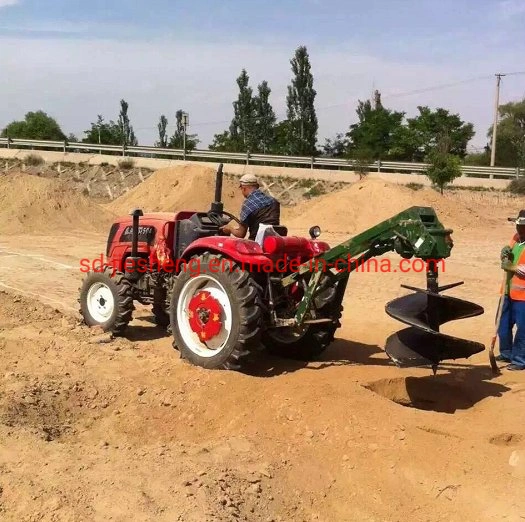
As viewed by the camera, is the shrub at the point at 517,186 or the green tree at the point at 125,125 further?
the green tree at the point at 125,125

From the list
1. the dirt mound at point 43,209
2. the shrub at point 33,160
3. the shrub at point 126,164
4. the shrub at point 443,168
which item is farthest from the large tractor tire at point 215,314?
the shrub at point 33,160

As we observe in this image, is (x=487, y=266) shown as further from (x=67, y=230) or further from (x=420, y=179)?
(x=420, y=179)

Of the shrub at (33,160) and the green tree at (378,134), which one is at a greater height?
the green tree at (378,134)

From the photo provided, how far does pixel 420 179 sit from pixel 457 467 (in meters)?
27.3

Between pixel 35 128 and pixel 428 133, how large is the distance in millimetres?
31031

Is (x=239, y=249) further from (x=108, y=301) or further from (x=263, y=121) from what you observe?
(x=263, y=121)

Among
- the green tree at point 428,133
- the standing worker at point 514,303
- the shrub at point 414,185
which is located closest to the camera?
the standing worker at point 514,303

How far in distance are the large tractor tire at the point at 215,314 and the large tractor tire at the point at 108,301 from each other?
0.96 m

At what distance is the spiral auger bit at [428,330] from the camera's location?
5.04 metres

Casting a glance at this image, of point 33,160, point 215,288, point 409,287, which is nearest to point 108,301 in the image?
point 215,288

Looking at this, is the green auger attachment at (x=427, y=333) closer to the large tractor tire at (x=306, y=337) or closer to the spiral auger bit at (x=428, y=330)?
the spiral auger bit at (x=428, y=330)

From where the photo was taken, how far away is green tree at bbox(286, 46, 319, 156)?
4203 cm

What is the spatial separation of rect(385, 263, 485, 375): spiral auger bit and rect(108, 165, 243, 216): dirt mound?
717 inches

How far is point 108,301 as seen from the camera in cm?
728
